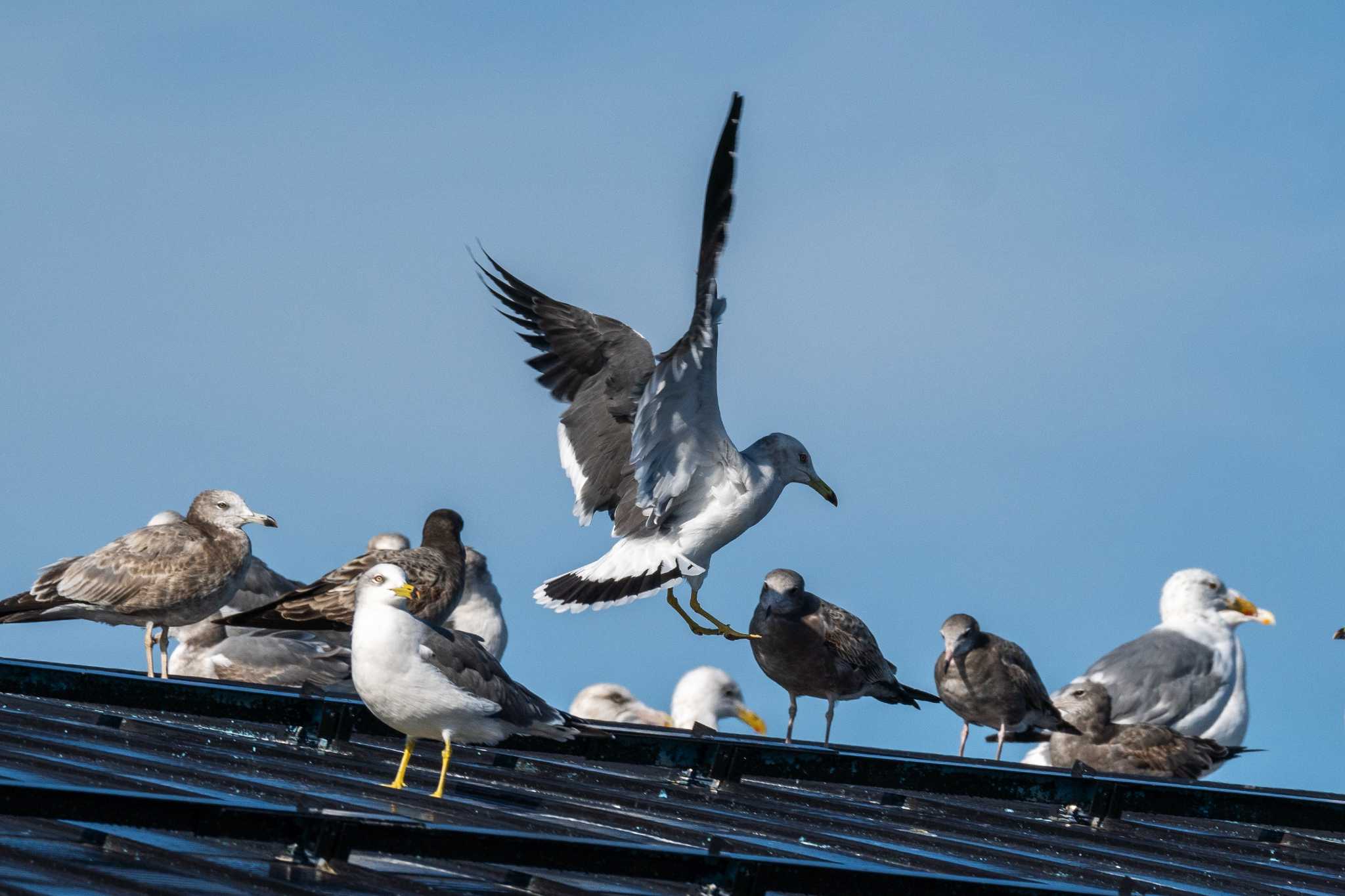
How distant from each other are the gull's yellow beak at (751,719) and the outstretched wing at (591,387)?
8.30m

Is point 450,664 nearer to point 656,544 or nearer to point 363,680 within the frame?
point 363,680

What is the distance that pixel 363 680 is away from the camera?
23.6ft

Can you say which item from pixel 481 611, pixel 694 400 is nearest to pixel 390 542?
pixel 481 611

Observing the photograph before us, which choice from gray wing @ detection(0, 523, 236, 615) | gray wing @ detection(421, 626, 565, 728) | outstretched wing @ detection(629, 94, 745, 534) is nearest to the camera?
gray wing @ detection(421, 626, 565, 728)

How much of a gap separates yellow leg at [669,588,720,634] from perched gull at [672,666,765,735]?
8.19 meters

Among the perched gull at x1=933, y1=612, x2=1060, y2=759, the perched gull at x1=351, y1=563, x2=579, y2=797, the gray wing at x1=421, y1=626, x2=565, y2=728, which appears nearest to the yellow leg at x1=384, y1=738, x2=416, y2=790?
the perched gull at x1=351, y1=563, x2=579, y2=797

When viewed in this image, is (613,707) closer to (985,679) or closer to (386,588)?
(985,679)

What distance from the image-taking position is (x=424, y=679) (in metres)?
7.13

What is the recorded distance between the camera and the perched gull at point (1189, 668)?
1723 cm

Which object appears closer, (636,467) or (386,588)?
(386,588)

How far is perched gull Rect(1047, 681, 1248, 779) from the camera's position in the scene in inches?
563

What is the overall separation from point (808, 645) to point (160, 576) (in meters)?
4.21

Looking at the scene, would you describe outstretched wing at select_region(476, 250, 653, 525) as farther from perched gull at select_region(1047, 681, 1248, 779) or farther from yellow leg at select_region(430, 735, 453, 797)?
yellow leg at select_region(430, 735, 453, 797)

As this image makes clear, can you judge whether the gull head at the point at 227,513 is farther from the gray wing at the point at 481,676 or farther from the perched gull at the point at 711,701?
the perched gull at the point at 711,701
